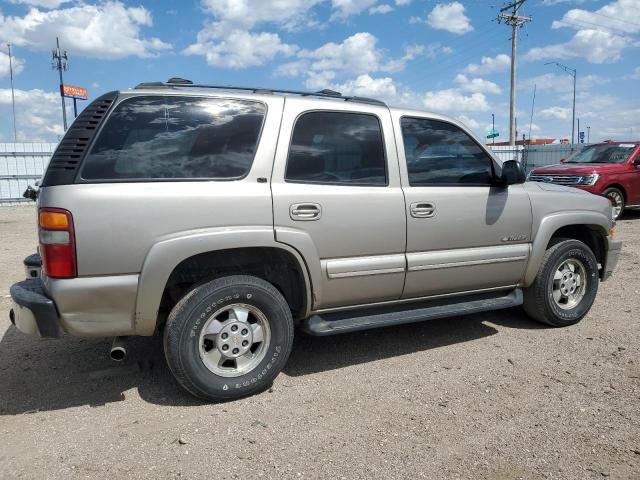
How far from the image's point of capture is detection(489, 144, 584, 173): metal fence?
21.2 m

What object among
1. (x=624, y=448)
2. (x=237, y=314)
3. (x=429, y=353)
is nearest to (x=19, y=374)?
(x=237, y=314)

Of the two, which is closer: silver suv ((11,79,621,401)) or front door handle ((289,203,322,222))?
silver suv ((11,79,621,401))

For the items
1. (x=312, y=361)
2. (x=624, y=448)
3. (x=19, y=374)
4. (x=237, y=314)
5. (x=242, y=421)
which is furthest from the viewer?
(x=312, y=361)

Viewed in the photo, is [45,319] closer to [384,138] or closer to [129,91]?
[129,91]

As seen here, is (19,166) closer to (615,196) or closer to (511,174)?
(615,196)

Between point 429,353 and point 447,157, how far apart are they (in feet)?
5.13

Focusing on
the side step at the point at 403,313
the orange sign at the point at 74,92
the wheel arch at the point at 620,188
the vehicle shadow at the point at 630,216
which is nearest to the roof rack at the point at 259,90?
the side step at the point at 403,313

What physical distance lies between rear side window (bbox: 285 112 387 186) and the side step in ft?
3.13

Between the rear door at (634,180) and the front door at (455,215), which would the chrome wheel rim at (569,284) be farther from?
the rear door at (634,180)

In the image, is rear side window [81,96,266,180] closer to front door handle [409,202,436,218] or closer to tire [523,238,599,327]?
front door handle [409,202,436,218]

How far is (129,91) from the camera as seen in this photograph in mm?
3172

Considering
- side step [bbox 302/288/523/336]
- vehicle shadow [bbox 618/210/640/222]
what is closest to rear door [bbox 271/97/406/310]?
side step [bbox 302/288/523/336]

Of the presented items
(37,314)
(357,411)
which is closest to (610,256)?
(357,411)

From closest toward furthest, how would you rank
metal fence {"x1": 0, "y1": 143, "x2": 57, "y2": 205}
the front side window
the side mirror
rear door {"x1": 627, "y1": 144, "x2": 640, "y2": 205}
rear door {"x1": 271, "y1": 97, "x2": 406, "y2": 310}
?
rear door {"x1": 271, "y1": 97, "x2": 406, "y2": 310} < the front side window < the side mirror < rear door {"x1": 627, "y1": 144, "x2": 640, "y2": 205} < metal fence {"x1": 0, "y1": 143, "x2": 57, "y2": 205}
